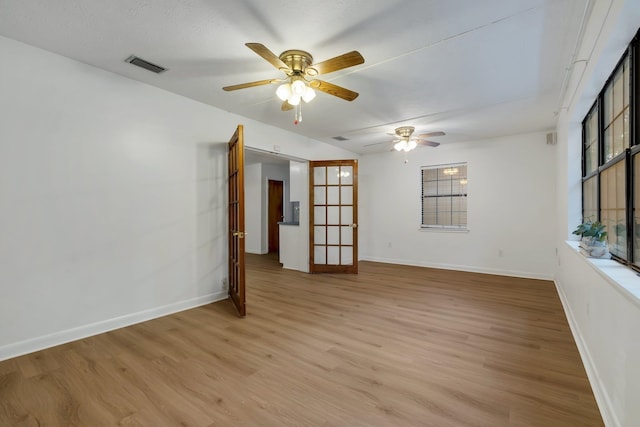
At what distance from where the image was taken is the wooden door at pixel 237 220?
3311 millimetres

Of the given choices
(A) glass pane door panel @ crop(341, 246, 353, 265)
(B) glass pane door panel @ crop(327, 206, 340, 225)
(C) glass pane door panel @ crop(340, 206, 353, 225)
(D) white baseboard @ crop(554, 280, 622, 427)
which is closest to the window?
(C) glass pane door panel @ crop(340, 206, 353, 225)

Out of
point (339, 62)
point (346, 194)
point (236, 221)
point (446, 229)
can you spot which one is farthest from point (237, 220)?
point (446, 229)

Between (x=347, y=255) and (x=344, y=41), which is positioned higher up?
(x=344, y=41)

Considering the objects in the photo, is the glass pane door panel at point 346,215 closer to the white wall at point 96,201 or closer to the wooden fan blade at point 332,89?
the white wall at point 96,201

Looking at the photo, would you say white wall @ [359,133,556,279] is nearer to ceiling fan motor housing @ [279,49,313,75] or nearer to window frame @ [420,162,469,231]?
window frame @ [420,162,469,231]

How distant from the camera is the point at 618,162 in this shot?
2146 millimetres

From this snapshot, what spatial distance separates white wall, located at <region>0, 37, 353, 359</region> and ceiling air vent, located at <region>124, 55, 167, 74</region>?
40cm

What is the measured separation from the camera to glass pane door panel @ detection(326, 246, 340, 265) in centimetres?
584

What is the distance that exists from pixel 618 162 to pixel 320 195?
4.33 metres

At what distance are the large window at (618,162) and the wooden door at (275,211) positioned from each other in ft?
22.1

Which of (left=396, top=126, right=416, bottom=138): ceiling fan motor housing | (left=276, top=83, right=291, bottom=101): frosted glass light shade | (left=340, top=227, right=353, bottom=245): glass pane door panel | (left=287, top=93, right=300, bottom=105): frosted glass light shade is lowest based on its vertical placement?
(left=340, top=227, right=353, bottom=245): glass pane door panel

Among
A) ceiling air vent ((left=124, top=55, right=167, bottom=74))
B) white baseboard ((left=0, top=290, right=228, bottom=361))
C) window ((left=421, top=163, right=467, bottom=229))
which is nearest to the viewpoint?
white baseboard ((left=0, top=290, right=228, bottom=361))

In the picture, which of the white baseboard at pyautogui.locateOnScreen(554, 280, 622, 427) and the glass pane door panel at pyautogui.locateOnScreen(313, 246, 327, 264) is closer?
the white baseboard at pyautogui.locateOnScreen(554, 280, 622, 427)

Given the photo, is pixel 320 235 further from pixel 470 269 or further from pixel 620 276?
pixel 620 276
